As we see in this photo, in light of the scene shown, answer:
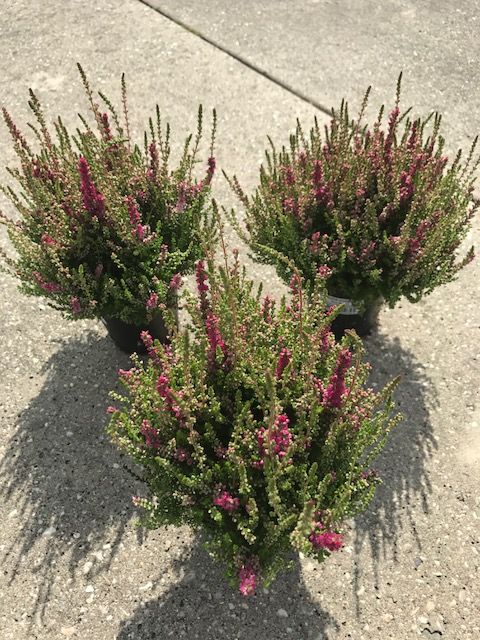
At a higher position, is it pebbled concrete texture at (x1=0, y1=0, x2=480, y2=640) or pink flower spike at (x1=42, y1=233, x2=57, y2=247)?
pink flower spike at (x1=42, y1=233, x2=57, y2=247)

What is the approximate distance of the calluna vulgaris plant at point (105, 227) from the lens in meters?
3.21

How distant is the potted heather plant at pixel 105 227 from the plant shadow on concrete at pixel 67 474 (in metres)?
0.63

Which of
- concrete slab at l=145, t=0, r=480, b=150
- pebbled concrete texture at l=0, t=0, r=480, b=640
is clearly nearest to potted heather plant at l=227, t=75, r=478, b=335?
pebbled concrete texture at l=0, t=0, r=480, b=640

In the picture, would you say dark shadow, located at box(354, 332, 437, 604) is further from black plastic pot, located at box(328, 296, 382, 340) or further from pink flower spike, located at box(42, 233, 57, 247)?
pink flower spike, located at box(42, 233, 57, 247)

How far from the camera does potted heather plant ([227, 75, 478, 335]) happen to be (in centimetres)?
325

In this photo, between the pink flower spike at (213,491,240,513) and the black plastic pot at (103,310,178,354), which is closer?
the pink flower spike at (213,491,240,513)

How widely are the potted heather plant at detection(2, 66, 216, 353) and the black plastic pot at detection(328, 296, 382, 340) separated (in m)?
0.98

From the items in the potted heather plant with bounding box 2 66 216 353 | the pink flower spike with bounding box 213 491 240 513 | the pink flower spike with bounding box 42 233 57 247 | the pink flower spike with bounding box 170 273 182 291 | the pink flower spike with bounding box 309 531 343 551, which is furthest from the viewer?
the pink flower spike with bounding box 170 273 182 291

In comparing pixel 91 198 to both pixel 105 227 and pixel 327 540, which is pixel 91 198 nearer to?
pixel 105 227

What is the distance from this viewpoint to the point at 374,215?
320cm

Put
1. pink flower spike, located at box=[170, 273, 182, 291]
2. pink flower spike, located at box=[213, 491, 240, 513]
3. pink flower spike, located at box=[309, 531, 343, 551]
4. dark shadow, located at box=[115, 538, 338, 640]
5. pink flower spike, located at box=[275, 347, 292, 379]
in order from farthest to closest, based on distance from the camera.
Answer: pink flower spike, located at box=[170, 273, 182, 291], dark shadow, located at box=[115, 538, 338, 640], pink flower spike, located at box=[275, 347, 292, 379], pink flower spike, located at box=[213, 491, 240, 513], pink flower spike, located at box=[309, 531, 343, 551]

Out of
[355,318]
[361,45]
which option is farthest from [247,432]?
[361,45]

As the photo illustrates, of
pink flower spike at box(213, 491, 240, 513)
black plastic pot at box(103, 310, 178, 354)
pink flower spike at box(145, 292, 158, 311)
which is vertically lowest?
black plastic pot at box(103, 310, 178, 354)

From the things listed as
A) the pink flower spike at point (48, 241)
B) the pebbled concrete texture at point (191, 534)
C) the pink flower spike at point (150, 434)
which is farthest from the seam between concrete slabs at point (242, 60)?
the pink flower spike at point (150, 434)
